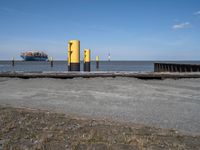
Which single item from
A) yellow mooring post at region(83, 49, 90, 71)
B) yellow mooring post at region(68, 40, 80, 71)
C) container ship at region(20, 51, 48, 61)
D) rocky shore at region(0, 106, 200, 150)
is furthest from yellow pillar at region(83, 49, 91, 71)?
container ship at region(20, 51, 48, 61)

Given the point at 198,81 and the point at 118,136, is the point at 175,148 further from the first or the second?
the point at 198,81

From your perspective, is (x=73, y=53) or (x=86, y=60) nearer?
(x=73, y=53)

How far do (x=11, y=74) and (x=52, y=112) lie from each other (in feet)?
16.2

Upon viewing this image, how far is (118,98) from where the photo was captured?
576 cm

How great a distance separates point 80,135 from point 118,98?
244cm

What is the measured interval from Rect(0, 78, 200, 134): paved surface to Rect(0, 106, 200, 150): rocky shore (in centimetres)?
38

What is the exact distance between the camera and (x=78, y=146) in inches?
121

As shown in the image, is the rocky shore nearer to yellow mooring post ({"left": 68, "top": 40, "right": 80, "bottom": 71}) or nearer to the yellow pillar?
yellow mooring post ({"left": 68, "top": 40, "right": 80, "bottom": 71})

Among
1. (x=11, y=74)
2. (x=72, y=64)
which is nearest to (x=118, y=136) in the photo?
(x=11, y=74)

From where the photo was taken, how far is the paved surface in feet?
14.1

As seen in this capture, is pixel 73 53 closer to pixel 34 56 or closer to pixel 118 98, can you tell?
pixel 118 98

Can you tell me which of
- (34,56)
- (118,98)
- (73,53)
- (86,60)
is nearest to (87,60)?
(86,60)

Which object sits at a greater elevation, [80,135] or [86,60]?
[86,60]

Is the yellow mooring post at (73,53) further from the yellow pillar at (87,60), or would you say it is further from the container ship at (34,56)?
the container ship at (34,56)
